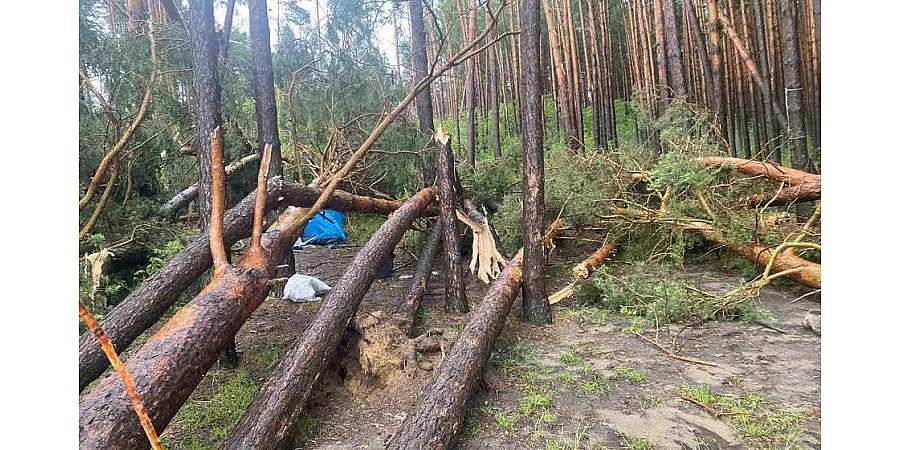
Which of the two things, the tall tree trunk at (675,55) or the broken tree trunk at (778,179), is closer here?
the broken tree trunk at (778,179)

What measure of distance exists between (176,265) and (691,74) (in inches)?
458

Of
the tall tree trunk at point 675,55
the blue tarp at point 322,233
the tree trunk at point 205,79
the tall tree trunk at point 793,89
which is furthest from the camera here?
the blue tarp at point 322,233

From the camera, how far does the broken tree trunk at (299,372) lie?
2.24 m

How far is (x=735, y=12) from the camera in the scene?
9922 millimetres

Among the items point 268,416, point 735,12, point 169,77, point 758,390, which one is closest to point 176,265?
point 268,416

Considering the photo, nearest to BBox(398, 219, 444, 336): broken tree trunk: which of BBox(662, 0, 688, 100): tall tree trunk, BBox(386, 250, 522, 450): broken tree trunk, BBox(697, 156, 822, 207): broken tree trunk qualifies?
BBox(386, 250, 522, 450): broken tree trunk

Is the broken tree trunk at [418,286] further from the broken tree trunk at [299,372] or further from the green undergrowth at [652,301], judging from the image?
the green undergrowth at [652,301]

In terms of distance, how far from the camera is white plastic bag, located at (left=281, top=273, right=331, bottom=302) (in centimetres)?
487

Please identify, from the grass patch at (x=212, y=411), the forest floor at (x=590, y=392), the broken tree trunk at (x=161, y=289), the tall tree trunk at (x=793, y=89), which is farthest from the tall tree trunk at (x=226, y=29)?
the tall tree trunk at (x=793, y=89)

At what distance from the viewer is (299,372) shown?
2582 millimetres

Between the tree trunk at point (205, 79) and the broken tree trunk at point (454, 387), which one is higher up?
the tree trunk at point (205, 79)

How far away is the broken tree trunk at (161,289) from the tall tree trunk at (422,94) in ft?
8.30

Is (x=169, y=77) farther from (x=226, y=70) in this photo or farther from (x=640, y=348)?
(x=640, y=348)

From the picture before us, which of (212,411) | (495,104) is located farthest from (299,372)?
(495,104)
